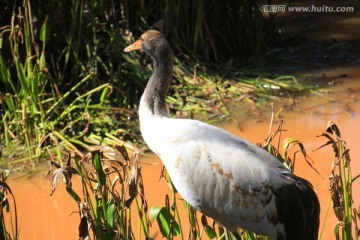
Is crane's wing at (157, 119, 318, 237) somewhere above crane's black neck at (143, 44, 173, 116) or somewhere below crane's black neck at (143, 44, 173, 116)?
below

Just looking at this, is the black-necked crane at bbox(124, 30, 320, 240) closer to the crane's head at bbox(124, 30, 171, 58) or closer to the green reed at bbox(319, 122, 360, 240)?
the green reed at bbox(319, 122, 360, 240)

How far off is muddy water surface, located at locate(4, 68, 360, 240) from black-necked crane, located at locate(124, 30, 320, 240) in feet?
1.63

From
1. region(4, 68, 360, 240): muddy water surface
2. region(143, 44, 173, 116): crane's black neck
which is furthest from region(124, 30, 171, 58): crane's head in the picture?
region(4, 68, 360, 240): muddy water surface

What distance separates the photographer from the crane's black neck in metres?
3.61

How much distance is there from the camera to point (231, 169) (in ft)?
11.1

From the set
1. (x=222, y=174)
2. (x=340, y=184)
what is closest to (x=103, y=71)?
(x=222, y=174)

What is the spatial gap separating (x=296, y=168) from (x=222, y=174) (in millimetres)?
1518

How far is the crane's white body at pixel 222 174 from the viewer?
336 centimetres

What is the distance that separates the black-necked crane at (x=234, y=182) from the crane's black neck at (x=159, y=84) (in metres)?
0.08

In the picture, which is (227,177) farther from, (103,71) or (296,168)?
(103,71)

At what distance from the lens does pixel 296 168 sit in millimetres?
4832

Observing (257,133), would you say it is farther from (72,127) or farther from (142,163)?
(72,127)

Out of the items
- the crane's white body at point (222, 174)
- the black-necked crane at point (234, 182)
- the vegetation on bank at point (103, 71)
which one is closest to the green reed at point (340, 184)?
the black-necked crane at point (234, 182)

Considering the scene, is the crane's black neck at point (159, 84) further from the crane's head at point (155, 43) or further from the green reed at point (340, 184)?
the green reed at point (340, 184)
